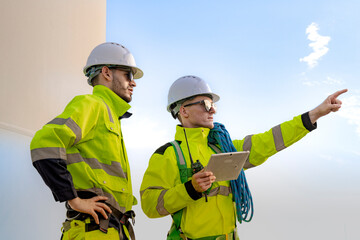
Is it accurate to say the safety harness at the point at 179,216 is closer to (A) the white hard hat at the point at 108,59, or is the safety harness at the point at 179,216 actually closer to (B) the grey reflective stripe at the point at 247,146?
(B) the grey reflective stripe at the point at 247,146

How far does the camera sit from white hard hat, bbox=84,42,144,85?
130 inches

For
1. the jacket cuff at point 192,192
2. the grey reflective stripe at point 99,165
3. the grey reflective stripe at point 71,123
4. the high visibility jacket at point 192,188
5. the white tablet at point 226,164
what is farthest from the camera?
the high visibility jacket at point 192,188

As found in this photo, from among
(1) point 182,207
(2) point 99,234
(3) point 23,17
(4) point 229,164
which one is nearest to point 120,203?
(2) point 99,234

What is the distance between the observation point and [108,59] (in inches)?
130

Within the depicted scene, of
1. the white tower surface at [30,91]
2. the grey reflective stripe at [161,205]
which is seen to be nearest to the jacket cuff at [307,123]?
the grey reflective stripe at [161,205]

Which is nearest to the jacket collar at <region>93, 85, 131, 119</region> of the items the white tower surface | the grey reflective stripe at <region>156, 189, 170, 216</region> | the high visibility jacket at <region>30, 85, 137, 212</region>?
the high visibility jacket at <region>30, 85, 137, 212</region>

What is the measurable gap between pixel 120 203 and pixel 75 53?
11.3 ft

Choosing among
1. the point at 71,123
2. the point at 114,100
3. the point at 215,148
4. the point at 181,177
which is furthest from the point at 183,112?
the point at 71,123

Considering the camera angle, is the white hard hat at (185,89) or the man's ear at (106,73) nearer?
the man's ear at (106,73)

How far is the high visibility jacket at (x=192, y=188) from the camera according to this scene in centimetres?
314

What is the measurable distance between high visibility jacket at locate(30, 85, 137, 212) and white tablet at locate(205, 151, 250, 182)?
681mm

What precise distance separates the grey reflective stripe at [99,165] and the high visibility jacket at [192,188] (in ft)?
1.67

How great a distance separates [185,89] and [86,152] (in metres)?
1.47

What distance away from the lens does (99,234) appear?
2.53 meters
